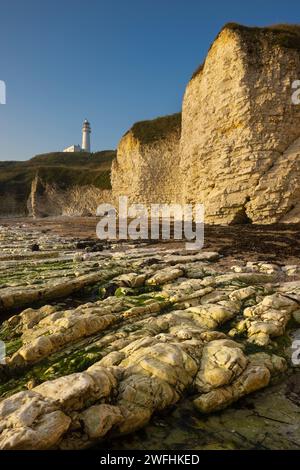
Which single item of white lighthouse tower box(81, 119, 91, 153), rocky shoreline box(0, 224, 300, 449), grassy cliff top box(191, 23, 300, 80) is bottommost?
rocky shoreline box(0, 224, 300, 449)

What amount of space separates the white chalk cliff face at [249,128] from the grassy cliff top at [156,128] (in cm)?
1429

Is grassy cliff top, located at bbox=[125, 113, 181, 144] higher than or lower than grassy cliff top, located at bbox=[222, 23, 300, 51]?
lower

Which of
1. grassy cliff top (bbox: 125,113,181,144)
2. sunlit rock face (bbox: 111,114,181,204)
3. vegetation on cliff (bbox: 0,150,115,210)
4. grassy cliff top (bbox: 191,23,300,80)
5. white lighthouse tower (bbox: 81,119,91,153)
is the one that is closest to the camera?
grassy cliff top (bbox: 191,23,300,80)

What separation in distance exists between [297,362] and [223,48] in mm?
28405

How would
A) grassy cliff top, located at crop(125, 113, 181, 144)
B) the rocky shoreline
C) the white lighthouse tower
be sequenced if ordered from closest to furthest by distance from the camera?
the rocky shoreline < grassy cliff top, located at crop(125, 113, 181, 144) < the white lighthouse tower

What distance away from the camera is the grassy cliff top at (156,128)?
148 ft

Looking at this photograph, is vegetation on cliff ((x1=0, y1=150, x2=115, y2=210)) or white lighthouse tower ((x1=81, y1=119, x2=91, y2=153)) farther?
white lighthouse tower ((x1=81, y1=119, x2=91, y2=153))

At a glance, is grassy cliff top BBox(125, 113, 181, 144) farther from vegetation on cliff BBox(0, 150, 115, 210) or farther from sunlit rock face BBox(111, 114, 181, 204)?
vegetation on cliff BBox(0, 150, 115, 210)

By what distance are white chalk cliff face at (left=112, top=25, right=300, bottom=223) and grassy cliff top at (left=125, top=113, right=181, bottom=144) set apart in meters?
14.3

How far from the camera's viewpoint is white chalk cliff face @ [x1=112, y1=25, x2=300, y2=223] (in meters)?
24.3

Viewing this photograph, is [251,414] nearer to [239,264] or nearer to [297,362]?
[297,362]

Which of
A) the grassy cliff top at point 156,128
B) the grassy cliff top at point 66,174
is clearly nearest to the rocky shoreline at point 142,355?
the grassy cliff top at point 156,128

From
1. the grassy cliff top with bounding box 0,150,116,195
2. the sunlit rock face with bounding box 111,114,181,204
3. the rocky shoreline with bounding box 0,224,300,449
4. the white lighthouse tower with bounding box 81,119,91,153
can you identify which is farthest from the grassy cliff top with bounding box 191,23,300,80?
the white lighthouse tower with bounding box 81,119,91,153
